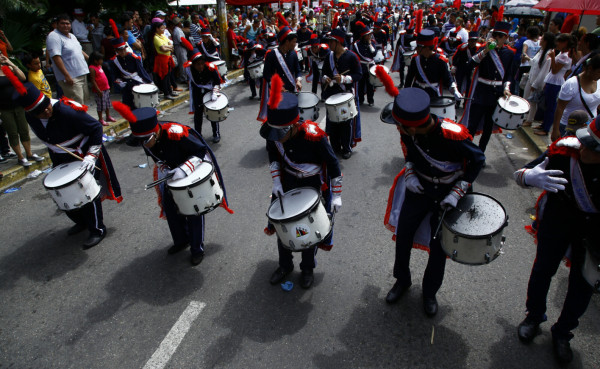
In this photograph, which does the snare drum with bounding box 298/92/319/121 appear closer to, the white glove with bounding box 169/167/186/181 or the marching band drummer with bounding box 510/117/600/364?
the white glove with bounding box 169/167/186/181

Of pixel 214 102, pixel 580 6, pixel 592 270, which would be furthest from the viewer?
pixel 580 6

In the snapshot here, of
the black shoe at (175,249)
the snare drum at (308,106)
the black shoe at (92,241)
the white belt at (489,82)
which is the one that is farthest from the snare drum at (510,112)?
the black shoe at (92,241)

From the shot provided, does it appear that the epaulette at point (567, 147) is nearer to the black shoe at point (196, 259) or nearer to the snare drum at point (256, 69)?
the black shoe at point (196, 259)

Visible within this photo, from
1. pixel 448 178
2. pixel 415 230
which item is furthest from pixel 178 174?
pixel 448 178

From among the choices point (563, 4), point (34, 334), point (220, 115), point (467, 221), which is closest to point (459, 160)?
point (467, 221)

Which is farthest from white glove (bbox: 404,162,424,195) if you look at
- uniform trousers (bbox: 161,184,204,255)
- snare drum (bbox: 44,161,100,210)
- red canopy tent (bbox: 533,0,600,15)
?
red canopy tent (bbox: 533,0,600,15)

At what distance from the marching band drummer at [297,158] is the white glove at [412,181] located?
0.65m

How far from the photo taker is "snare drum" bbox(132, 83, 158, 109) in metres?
7.71

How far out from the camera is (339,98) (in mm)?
6297

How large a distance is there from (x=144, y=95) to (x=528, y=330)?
745 cm

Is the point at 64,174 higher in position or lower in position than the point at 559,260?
higher

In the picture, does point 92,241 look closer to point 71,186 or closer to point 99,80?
point 71,186

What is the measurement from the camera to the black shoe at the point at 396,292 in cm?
355

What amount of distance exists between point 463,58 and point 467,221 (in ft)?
23.1
